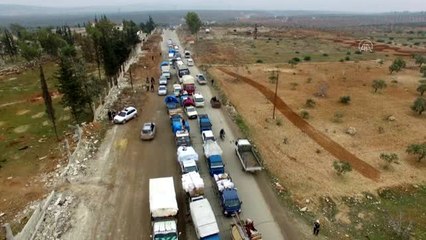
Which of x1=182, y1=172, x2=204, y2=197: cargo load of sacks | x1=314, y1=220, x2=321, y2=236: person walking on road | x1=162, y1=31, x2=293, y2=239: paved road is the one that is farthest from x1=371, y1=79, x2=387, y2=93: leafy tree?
x1=182, y1=172, x2=204, y2=197: cargo load of sacks

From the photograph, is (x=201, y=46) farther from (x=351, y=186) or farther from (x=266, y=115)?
(x=351, y=186)

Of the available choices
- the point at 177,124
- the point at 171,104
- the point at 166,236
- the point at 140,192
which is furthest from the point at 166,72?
the point at 166,236

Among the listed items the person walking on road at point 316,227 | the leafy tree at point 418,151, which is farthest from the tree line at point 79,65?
the leafy tree at point 418,151

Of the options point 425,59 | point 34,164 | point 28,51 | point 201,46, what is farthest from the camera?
point 201,46

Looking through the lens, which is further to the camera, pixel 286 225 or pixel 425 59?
pixel 425 59

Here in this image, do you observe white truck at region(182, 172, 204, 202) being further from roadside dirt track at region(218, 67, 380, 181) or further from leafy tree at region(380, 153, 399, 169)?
leafy tree at region(380, 153, 399, 169)

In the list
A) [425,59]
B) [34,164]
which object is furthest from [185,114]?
[425,59]
